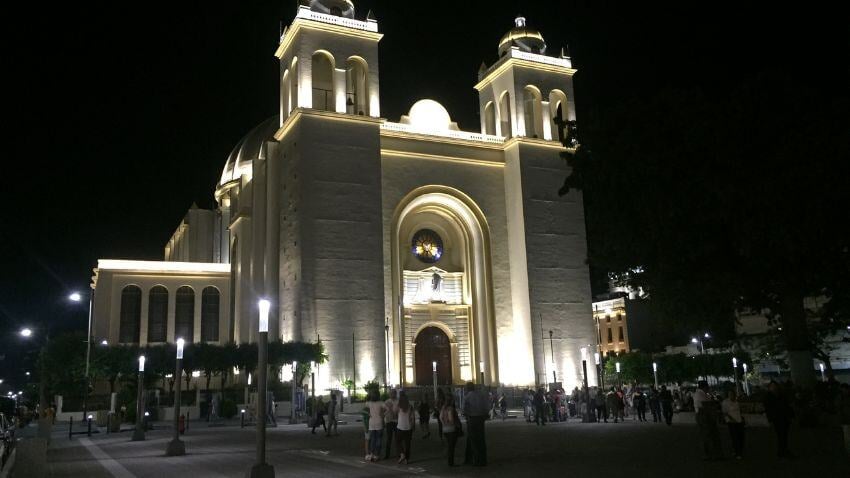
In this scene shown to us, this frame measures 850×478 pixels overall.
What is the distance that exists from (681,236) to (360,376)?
67.7ft

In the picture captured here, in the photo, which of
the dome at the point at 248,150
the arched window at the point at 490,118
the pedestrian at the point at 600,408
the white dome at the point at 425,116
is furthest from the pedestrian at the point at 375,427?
the dome at the point at 248,150

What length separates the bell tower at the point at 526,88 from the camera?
45.2 meters

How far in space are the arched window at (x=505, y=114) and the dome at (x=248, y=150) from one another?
54.9ft

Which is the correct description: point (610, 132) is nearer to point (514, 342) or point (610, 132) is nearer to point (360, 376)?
point (360, 376)

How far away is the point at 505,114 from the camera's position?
151 feet

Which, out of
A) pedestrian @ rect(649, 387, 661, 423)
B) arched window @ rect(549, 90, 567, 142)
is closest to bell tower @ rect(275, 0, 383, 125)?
arched window @ rect(549, 90, 567, 142)

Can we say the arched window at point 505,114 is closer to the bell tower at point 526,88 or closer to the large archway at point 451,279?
the bell tower at point 526,88

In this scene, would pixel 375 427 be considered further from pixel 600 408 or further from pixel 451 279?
pixel 451 279

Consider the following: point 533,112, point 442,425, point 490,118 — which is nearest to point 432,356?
point 490,118

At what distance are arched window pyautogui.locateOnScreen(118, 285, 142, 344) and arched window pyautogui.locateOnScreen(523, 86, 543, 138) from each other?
27328 millimetres

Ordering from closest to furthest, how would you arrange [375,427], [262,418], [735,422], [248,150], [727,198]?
[262,418], [735,422], [375,427], [727,198], [248,150]

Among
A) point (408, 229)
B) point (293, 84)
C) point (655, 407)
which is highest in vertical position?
point (293, 84)

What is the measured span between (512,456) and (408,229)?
29.4m

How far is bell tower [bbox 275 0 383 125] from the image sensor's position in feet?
132
